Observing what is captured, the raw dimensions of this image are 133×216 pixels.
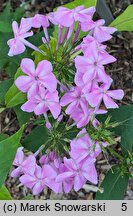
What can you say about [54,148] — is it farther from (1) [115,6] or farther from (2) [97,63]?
(1) [115,6]

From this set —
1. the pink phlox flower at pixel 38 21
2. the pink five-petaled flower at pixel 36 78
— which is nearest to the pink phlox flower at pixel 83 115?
the pink five-petaled flower at pixel 36 78

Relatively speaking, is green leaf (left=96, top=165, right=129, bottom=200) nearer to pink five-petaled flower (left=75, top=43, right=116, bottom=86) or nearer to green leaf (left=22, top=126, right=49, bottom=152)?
green leaf (left=22, top=126, right=49, bottom=152)

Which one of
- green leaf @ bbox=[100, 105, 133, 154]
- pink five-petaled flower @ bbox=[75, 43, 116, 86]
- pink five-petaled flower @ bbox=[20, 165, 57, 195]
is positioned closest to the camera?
pink five-petaled flower @ bbox=[75, 43, 116, 86]

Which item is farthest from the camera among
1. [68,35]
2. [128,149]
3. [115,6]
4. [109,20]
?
[115,6]

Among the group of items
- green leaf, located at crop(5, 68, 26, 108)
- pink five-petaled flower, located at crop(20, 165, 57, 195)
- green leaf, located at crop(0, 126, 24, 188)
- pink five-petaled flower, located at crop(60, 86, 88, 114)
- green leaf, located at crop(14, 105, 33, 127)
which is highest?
pink five-petaled flower, located at crop(60, 86, 88, 114)

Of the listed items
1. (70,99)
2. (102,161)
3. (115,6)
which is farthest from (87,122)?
(115,6)

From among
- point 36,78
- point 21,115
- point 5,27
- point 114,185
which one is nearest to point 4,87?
point 21,115

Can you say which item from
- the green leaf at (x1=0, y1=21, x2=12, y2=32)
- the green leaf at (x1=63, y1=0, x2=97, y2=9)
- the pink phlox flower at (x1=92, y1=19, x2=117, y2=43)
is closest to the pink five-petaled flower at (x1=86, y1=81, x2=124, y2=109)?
the pink phlox flower at (x1=92, y1=19, x2=117, y2=43)
